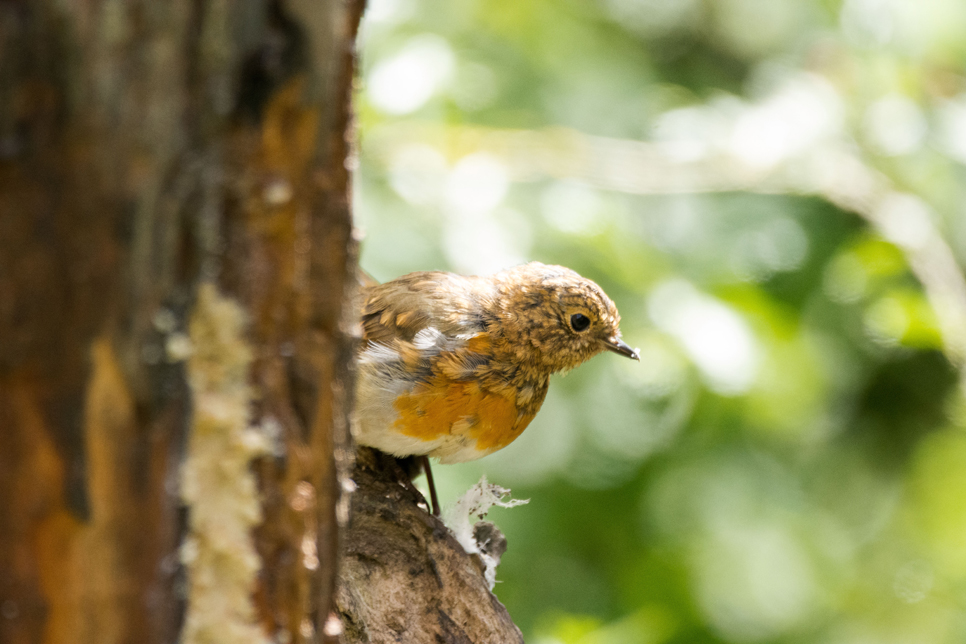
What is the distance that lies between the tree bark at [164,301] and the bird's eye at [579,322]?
4.54ft

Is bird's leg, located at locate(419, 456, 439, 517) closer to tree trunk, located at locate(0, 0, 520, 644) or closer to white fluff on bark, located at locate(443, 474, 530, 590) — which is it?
white fluff on bark, located at locate(443, 474, 530, 590)

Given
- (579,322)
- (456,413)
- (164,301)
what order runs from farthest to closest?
1. (579,322)
2. (456,413)
3. (164,301)

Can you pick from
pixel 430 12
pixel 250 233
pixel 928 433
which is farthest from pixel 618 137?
pixel 250 233

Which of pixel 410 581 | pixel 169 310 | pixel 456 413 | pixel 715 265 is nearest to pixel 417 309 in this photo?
pixel 456 413

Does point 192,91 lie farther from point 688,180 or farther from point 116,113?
point 688,180

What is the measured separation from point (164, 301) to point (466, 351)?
1353 millimetres

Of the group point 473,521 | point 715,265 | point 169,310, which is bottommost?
point 473,521

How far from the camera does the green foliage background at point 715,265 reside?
308 cm

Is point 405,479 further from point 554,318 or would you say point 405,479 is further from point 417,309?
point 554,318

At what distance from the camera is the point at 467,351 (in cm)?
218

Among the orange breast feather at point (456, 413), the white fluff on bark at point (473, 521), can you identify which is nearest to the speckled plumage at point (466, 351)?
the orange breast feather at point (456, 413)

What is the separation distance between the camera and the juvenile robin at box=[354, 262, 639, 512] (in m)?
2.08

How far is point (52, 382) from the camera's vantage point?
83 cm

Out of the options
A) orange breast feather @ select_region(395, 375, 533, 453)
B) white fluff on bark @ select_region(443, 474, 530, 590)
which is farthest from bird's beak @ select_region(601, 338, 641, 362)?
white fluff on bark @ select_region(443, 474, 530, 590)
